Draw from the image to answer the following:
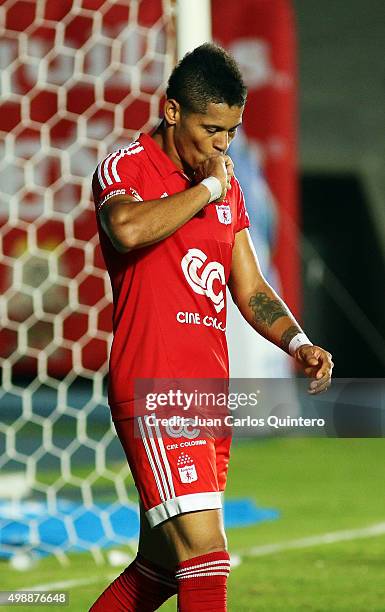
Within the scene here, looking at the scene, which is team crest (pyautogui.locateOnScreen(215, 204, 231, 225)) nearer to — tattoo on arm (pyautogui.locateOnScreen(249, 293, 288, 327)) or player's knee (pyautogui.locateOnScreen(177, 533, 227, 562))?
tattoo on arm (pyautogui.locateOnScreen(249, 293, 288, 327))

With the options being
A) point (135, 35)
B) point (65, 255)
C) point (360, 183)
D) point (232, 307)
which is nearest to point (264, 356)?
point (232, 307)

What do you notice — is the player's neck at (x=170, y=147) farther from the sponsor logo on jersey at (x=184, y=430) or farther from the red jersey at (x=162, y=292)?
the sponsor logo on jersey at (x=184, y=430)

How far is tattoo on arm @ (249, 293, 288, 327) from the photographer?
3.98m

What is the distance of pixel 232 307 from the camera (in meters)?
9.06

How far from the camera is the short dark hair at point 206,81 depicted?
3.64 meters

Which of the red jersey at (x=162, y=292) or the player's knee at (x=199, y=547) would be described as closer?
the player's knee at (x=199, y=547)

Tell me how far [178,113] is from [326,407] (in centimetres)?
755

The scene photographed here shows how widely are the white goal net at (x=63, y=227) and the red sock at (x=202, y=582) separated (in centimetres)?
258

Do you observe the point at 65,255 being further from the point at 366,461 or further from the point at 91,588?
the point at 91,588

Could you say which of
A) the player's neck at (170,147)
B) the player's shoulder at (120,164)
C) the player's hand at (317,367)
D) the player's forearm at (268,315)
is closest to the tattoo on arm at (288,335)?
the player's forearm at (268,315)

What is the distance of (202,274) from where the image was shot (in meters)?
3.64

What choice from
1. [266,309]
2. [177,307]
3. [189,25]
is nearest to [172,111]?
[177,307]

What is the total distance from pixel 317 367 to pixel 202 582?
727 mm

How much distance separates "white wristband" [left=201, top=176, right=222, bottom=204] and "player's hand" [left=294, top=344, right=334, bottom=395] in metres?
0.56
